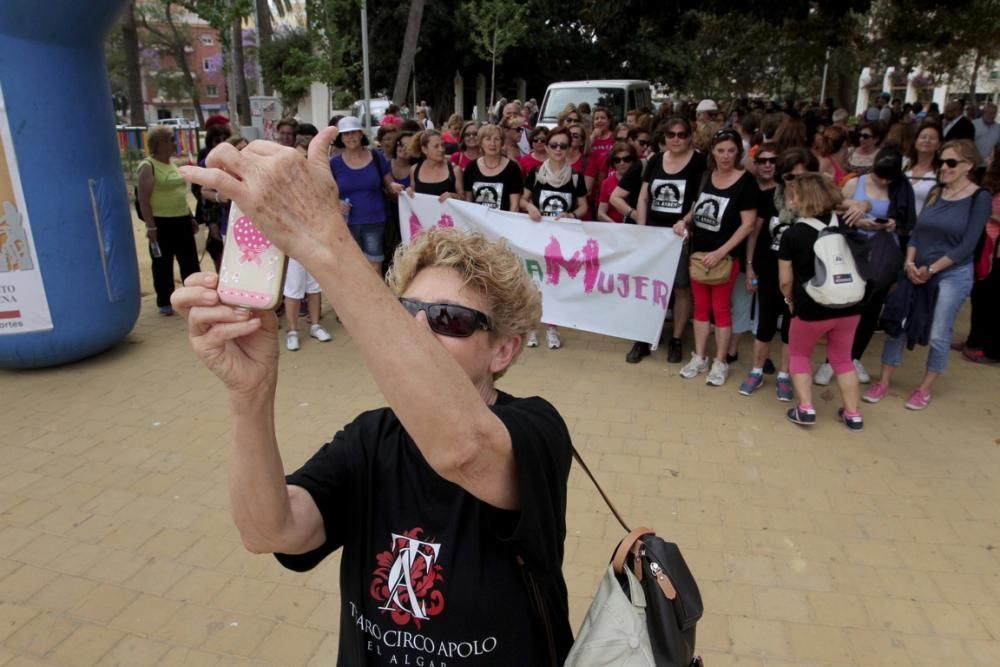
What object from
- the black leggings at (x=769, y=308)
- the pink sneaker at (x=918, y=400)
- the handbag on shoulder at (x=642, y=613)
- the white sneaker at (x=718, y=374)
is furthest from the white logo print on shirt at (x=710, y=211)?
the handbag on shoulder at (x=642, y=613)

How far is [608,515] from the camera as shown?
385cm

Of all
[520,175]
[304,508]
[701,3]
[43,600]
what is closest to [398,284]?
[304,508]

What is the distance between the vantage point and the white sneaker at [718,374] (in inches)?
224

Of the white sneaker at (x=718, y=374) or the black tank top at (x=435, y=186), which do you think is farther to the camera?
the black tank top at (x=435, y=186)

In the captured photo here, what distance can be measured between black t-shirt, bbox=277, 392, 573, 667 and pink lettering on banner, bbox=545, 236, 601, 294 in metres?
4.89

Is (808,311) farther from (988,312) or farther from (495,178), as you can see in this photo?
(495,178)

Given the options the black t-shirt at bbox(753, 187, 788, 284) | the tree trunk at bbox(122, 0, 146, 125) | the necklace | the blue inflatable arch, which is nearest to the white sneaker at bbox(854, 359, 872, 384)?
the black t-shirt at bbox(753, 187, 788, 284)

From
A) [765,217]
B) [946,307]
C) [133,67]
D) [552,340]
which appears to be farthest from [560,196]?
[133,67]

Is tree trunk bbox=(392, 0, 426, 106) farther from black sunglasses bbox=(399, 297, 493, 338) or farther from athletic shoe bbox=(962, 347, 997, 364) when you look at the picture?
black sunglasses bbox=(399, 297, 493, 338)

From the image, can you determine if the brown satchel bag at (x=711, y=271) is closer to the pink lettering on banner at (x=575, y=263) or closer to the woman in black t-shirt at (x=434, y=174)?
the pink lettering on banner at (x=575, y=263)

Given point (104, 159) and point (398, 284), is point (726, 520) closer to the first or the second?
point (398, 284)

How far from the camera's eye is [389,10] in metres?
27.0

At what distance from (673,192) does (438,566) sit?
16.2 ft

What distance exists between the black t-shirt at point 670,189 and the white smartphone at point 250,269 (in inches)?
199
